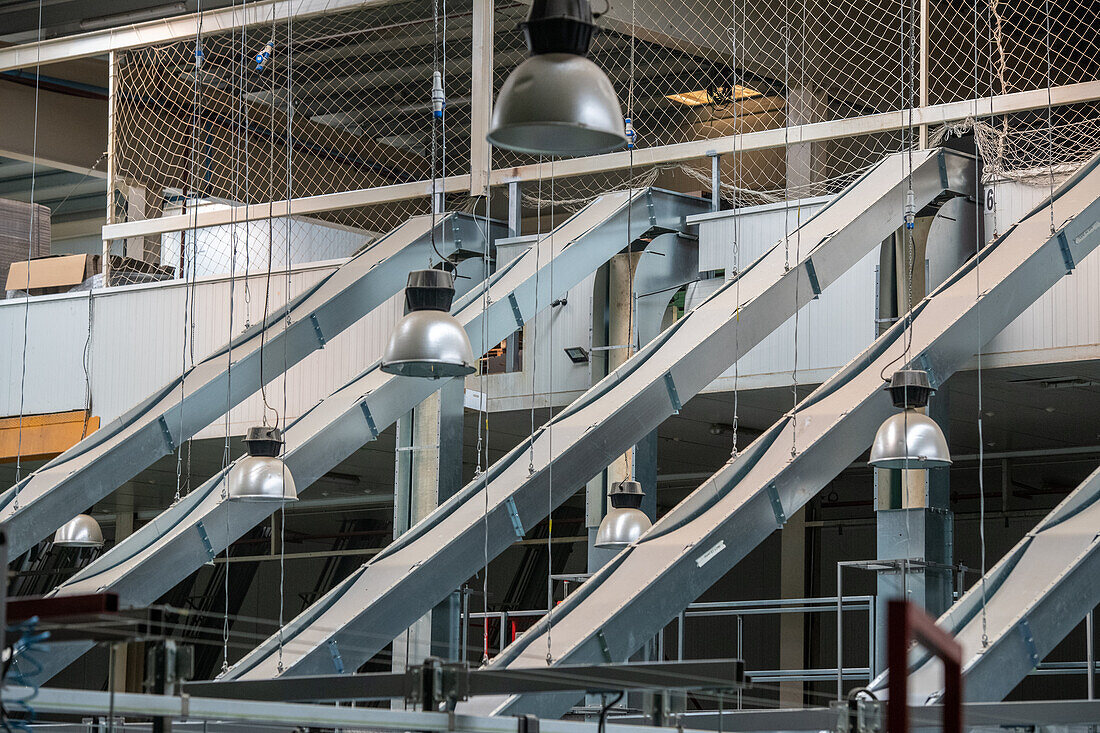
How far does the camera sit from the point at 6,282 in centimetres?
1337

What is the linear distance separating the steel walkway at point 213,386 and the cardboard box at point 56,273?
2742mm

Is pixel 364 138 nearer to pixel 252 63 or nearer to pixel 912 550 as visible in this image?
pixel 252 63

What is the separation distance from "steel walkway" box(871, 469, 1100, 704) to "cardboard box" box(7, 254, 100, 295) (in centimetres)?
759

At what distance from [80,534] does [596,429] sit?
439 centimetres

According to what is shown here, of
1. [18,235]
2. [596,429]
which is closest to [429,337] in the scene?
[596,429]

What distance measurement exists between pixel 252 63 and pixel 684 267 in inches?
169

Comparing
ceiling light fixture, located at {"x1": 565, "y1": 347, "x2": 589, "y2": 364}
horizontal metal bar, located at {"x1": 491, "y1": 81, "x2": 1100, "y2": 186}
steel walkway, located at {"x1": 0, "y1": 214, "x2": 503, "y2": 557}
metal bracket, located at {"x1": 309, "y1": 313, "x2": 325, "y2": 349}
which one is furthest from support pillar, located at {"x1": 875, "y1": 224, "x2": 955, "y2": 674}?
metal bracket, located at {"x1": 309, "y1": 313, "x2": 325, "y2": 349}

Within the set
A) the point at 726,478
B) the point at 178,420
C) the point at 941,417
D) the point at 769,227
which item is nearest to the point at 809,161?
the point at 769,227

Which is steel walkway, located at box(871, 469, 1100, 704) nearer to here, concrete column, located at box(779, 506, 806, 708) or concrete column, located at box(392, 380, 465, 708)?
concrete column, located at box(392, 380, 465, 708)

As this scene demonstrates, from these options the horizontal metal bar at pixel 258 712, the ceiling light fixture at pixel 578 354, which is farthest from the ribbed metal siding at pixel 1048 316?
the horizontal metal bar at pixel 258 712

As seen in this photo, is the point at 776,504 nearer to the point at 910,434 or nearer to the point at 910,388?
the point at 910,434

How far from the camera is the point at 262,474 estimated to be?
848cm

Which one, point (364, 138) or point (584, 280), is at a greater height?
point (364, 138)

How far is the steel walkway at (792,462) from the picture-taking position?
763cm
